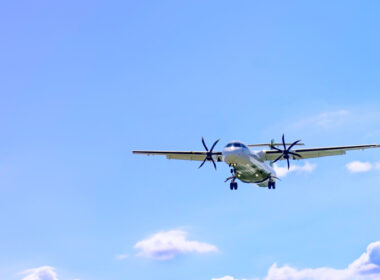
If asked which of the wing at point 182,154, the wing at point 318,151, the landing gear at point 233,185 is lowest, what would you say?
the landing gear at point 233,185

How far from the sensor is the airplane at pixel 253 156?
50719 millimetres

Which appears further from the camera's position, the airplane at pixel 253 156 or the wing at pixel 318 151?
the wing at pixel 318 151

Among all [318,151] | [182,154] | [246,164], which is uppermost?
A: [182,154]

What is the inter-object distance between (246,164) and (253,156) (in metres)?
1.42

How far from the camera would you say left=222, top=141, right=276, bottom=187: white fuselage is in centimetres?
5028

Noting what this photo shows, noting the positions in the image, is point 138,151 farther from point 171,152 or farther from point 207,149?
point 207,149

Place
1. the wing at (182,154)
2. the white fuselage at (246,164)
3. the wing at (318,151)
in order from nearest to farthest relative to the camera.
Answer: the white fuselage at (246,164)
the wing at (318,151)
the wing at (182,154)

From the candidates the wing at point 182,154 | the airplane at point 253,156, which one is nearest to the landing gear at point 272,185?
the airplane at point 253,156

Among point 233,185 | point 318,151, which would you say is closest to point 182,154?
point 233,185

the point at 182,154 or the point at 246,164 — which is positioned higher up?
the point at 182,154

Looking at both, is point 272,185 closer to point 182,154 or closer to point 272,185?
point 272,185

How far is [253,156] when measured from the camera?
52125 millimetres

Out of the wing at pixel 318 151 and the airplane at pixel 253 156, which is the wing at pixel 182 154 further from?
A: the wing at pixel 318 151

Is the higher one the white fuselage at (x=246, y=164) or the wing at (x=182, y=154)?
the wing at (x=182, y=154)
